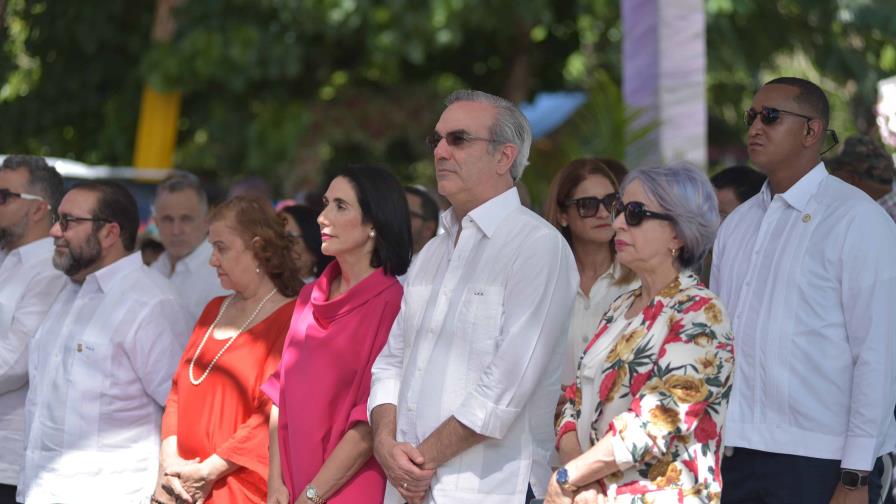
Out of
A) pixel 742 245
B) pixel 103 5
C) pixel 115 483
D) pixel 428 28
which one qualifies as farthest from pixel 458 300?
pixel 103 5

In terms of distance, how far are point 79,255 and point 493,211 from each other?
2.12m

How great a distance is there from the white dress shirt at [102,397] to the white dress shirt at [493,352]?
56.4 inches

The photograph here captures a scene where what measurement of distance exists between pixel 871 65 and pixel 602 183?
1027 centimetres

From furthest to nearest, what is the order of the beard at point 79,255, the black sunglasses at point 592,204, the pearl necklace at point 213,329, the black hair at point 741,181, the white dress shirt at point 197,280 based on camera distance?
the white dress shirt at point 197,280 < the black hair at point 741,181 < the beard at point 79,255 < the black sunglasses at point 592,204 < the pearl necklace at point 213,329

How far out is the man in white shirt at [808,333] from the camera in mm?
4102

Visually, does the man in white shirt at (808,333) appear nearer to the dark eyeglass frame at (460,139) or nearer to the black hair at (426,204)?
the dark eyeglass frame at (460,139)

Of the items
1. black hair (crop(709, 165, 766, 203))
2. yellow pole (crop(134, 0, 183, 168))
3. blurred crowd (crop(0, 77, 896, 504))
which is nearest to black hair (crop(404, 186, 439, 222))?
blurred crowd (crop(0, 77, 896, 504))

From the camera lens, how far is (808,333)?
4199 millimetres

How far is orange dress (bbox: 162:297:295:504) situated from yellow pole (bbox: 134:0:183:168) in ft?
31.1

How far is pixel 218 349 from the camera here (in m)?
5.03

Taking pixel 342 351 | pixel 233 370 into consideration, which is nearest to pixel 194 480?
pixel 233 370

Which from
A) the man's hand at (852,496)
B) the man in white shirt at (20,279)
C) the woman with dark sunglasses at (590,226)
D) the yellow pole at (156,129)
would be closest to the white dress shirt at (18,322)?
the man in white shirt at (20,279)

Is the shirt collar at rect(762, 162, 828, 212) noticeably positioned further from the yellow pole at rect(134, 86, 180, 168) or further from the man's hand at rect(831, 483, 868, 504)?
the yellow pole at rect(134, 86, 180, 168)

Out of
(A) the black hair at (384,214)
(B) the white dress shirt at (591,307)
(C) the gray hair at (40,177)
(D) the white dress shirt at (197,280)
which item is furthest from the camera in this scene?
(D) the white dress shirt at (197,280)
